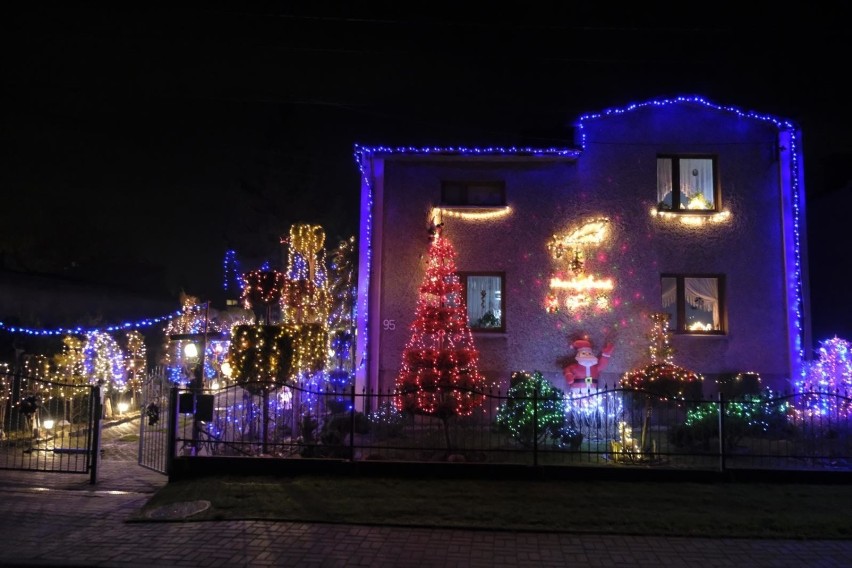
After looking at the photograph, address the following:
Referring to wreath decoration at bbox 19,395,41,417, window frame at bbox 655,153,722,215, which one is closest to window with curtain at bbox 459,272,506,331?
window frame at bbox 655,153,722,215

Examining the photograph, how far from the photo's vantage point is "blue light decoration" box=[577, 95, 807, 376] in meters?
13.9

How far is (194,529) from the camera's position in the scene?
6629mm

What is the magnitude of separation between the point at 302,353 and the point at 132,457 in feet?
11.3

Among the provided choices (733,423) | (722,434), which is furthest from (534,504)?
(733,423)

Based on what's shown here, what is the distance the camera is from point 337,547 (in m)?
6.08

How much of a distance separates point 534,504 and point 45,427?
10285 mm

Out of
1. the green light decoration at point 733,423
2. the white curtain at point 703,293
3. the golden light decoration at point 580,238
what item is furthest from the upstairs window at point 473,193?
the green light decoration at point 733,423

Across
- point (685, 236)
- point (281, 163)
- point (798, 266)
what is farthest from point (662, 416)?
point (281, 163)

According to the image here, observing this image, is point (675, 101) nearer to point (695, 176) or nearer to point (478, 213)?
point (695, 176)

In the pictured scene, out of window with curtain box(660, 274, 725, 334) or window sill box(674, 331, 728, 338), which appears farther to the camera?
window with curtain box(660, 274, 725, 334)

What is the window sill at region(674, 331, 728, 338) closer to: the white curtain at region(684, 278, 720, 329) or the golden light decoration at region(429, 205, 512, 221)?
the white curtain at region(684, 278, 720, 329)

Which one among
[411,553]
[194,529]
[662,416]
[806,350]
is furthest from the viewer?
[806,350]

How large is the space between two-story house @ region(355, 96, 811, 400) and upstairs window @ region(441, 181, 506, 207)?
33 millimetres

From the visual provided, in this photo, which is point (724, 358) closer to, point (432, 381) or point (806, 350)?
point (806, 350)
